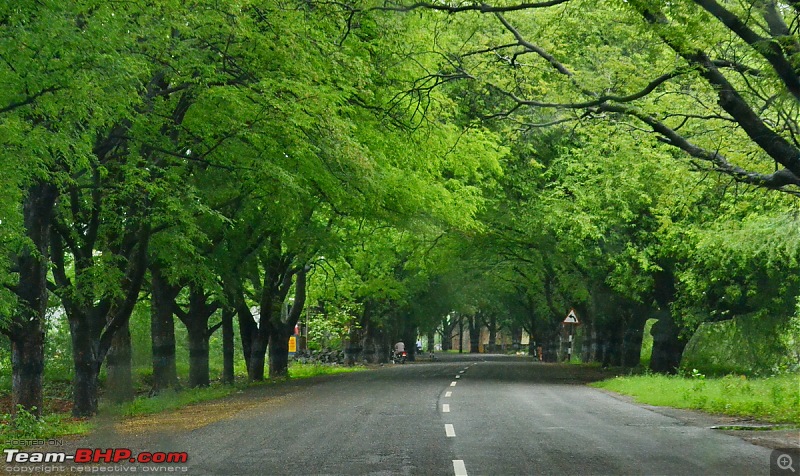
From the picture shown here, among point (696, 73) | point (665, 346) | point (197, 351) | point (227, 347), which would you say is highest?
point (696, 73)

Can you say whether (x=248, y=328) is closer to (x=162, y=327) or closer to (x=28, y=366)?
(x=162, y=327)

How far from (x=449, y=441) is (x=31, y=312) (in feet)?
32.4

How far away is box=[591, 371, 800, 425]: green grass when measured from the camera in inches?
698

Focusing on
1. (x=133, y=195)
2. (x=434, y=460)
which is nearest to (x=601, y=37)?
(x=133, y=195)

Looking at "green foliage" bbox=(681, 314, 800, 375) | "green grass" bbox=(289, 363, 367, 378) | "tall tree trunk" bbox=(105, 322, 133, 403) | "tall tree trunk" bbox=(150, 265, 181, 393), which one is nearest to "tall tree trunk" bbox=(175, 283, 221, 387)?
"tall tree trunk" bbox=(150, 265, 181, 393)

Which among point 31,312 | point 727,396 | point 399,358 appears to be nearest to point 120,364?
point 31,312

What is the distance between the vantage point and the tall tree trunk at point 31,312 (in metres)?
18.5

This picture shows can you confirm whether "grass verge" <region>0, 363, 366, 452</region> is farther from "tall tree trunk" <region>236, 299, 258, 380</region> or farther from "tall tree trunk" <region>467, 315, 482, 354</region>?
"tall tree trunk" <region>467, 315, 482, 354</region>

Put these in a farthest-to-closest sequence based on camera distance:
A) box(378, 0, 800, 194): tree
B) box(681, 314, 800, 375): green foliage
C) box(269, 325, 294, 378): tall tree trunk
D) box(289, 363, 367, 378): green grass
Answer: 1. box(289, 363, 367, 378): green grass
2. box(269, 325, 294, 378): tall tree trunk
3. box(681, 314, 800, 375): green foliage
4. box(378, 0, 800, 194): tree

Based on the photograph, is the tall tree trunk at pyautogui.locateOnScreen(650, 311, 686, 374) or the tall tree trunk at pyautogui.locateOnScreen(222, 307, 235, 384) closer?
the tall tree trunk at pyautogui.locateOnScreen(222, 307, 235, 384)

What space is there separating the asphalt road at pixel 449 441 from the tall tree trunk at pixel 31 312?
4.41m

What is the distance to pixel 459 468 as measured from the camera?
1059 centimetres

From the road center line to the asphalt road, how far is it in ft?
0.04

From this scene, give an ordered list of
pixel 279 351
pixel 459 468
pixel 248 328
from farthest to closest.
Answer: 1. pixel 279 351
2. pixel 248 328
3. pixel 459 468
